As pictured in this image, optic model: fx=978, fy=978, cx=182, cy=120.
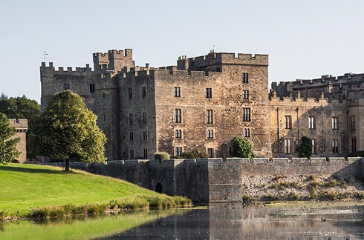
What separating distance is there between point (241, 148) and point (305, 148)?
29.5ft

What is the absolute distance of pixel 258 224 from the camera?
63.7 metres

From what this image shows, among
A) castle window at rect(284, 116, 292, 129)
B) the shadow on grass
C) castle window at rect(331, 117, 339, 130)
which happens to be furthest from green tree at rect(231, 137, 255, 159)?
the shadow on grass

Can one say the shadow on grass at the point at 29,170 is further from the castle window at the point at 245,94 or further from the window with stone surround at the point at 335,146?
the window with stone surround at the point at 335,146

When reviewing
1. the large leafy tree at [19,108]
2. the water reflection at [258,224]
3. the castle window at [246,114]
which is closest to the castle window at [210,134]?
the castle window at [246,114]

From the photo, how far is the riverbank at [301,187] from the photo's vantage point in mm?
84500

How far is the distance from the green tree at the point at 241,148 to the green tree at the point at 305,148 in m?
7.26

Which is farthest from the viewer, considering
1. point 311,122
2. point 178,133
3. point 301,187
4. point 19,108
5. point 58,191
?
point 19,108

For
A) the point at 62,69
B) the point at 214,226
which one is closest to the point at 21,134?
the point at 62,69

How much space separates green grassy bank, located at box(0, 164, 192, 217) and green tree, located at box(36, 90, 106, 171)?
5.48 feet

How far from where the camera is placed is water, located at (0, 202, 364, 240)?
57.6 meters

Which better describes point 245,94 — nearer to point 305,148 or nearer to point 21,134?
point 305,148

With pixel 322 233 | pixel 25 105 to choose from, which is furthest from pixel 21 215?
pixel 25 105

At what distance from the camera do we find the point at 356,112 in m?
106

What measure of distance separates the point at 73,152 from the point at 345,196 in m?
24.7
